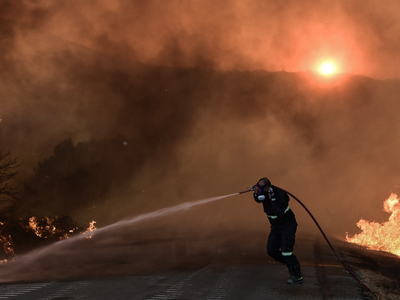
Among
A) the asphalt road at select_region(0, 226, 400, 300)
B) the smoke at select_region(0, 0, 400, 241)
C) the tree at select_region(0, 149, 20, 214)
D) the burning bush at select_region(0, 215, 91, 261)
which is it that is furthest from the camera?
the smoke at select_region(0, 0, 400, 241)

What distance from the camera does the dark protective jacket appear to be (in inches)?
194

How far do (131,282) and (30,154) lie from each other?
8749 mm

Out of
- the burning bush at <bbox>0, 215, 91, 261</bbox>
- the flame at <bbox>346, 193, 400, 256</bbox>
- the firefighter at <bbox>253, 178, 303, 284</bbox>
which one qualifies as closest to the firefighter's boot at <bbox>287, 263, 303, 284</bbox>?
the firefighter at <bbox>253, 178, 303, 284</bbox>

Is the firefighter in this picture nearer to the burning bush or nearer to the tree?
the burning bush

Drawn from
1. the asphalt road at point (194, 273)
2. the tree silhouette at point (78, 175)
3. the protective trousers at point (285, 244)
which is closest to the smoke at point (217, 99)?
the tree silhouette at point (78, 175)

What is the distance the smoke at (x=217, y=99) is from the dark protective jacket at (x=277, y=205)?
834cm

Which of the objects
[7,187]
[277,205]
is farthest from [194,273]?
[7,187]

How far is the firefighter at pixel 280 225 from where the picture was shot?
4910 millimetres

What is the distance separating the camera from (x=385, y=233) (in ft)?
38.2

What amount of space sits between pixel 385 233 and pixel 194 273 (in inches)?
336

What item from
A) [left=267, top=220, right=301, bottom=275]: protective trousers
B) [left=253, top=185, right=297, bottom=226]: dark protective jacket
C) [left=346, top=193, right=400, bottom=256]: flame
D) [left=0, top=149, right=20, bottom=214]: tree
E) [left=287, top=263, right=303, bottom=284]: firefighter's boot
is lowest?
[left=346, top=193, right=400, bottom=256]: flame

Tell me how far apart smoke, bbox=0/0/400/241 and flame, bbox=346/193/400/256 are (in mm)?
503

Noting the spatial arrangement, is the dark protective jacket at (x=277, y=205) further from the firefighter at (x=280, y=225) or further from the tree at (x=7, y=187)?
the tree at (x=7, y=187)

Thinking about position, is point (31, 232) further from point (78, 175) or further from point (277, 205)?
point (277, 205)
